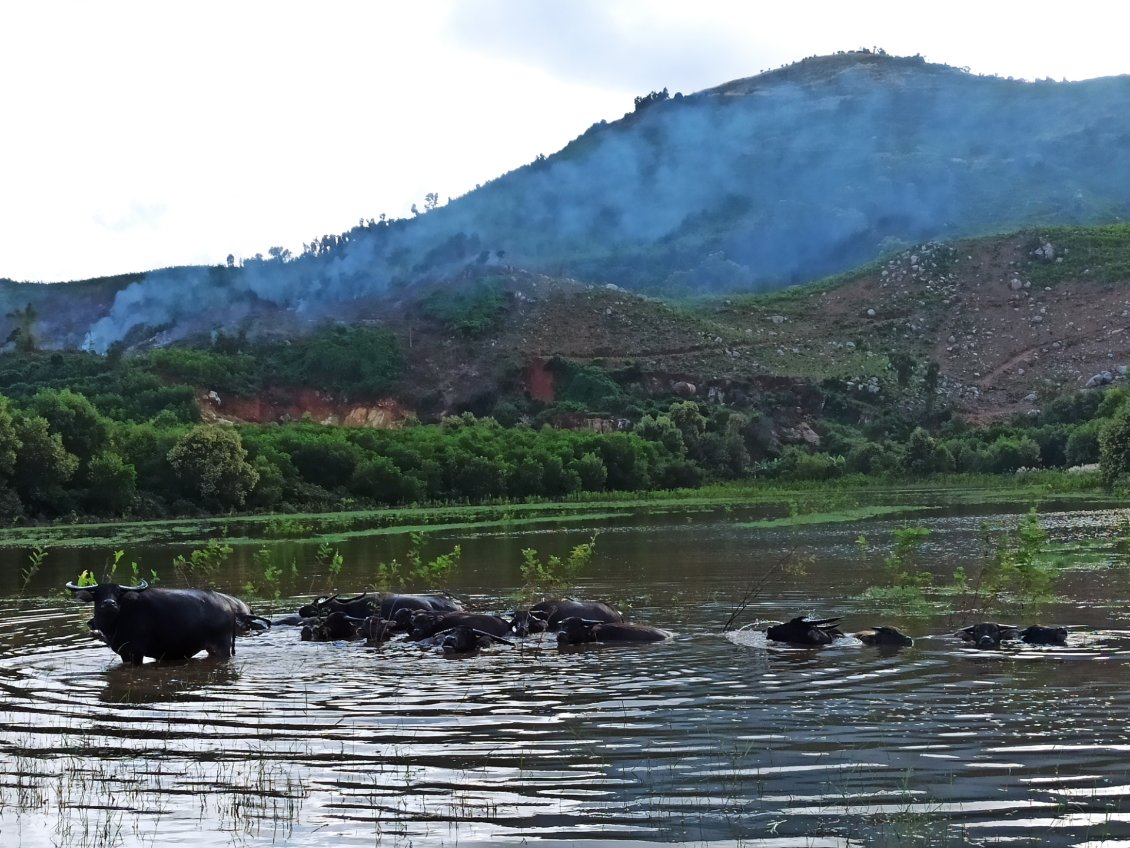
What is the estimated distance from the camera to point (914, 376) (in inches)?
4801

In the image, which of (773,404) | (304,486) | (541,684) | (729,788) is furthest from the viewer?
(773,404)

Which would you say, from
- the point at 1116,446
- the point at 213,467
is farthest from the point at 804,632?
the point at 213,467

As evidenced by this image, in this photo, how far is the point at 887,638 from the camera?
17.2m

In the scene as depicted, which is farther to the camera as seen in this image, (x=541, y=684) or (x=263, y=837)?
(x=541, y=684)

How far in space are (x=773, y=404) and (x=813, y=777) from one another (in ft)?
341

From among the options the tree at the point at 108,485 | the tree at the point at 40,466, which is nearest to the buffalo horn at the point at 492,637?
the tree at the point at 40,466

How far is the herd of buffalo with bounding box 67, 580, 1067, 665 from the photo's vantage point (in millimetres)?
17656

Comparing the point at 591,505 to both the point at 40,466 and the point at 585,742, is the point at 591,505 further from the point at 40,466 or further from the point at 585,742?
the point at 585,742

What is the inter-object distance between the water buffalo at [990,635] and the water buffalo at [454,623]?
654cm

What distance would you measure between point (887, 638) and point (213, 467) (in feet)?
174

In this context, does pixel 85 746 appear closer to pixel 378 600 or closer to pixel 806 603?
pixel 378 600

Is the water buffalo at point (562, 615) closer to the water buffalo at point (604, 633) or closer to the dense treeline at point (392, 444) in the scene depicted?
the water buffalo at point (604, 633)

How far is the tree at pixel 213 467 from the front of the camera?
217ft

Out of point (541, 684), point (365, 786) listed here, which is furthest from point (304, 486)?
point (365, 786)
